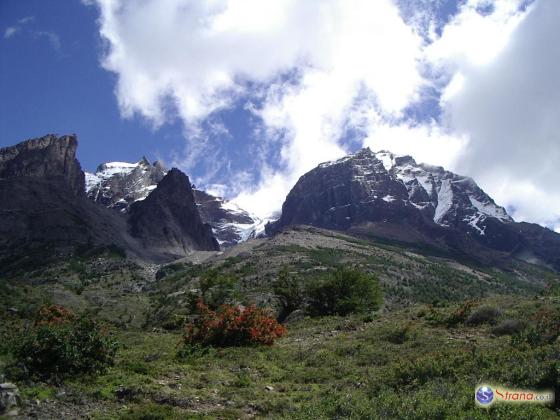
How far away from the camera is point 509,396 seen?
15.1 metres

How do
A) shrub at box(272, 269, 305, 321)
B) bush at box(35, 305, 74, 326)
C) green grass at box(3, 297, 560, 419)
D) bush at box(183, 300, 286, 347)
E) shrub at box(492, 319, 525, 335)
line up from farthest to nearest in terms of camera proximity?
shrub at box(272, 269, 305, 321), bush at box(183, 300, 286, 347), bush at box(35, 305, 74, 326), shrub at box(492, 319, 525, 335), green grass at box(3, 297, 560, 419)

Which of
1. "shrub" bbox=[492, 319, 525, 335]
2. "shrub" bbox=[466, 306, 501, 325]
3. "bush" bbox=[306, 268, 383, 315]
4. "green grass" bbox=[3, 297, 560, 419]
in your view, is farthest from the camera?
"bush" bbox=[306, 268, 383, 315]

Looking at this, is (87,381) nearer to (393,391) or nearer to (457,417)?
(393,391)

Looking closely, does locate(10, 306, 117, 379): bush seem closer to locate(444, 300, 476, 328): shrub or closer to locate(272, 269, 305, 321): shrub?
locate(444, 300, 476, 328): shrub

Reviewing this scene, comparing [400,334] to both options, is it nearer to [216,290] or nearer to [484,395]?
[484,395]

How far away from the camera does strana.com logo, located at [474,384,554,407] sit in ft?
48.3

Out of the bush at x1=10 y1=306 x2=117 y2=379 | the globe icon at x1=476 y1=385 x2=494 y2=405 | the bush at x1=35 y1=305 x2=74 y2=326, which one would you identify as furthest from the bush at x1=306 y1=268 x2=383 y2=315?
the globe icon at x1=476 y1=385 x2=494 y2=405

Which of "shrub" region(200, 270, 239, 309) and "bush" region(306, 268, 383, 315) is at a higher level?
"shrub" region(200, 270, 239, 309)

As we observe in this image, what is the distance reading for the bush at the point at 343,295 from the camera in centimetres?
4725

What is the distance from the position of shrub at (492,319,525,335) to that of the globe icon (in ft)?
32.7

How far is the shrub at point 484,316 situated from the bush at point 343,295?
1844cm

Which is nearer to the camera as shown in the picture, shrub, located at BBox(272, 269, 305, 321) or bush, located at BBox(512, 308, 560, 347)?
bush, located at BBox(512, 308, 560, 347)

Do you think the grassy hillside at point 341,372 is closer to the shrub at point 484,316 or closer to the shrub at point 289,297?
the shrub at point 484,316

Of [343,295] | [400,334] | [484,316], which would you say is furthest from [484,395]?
[343,295]
